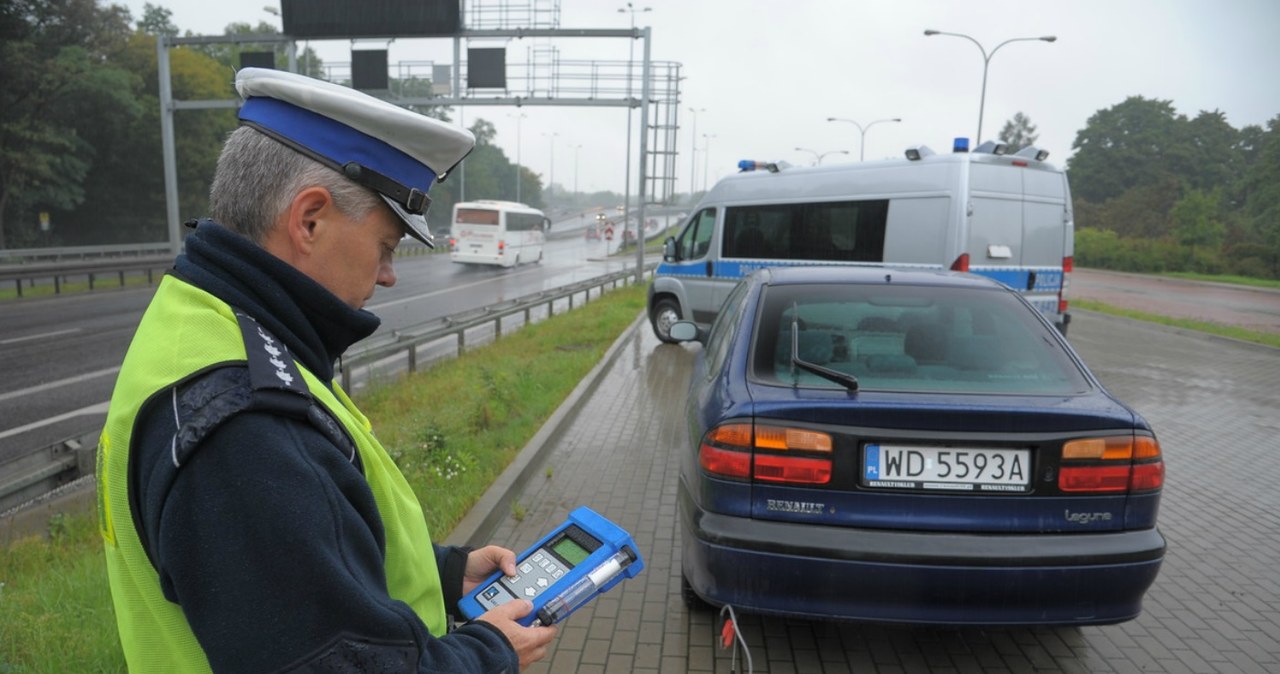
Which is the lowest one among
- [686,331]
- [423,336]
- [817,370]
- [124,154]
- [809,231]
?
[423,336]

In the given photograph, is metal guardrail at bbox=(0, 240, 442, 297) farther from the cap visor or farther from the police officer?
the police officer

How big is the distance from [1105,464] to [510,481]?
3596 millimetres

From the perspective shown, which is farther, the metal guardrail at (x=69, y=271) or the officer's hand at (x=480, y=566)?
the metal guardrail at (x=69, y=271)

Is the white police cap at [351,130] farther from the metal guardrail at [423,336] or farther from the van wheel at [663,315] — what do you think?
the van wheel at [663,315]

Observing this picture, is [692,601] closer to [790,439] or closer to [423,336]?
[790,439]

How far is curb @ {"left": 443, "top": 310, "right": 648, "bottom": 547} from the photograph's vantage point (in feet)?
15.3

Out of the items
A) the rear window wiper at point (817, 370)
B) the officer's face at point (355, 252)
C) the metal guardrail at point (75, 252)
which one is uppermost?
the officer's face at point (355, 252)

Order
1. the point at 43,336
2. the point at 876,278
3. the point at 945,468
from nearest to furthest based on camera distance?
the point at 945,468 → the point at 876,278 → the point at 43,336

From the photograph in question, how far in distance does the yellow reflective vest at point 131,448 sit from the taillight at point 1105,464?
2664mm

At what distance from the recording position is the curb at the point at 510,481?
15.3 feet

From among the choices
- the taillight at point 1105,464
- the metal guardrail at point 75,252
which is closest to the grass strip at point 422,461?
the taillight at point 1105,464

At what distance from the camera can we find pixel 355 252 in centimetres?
134

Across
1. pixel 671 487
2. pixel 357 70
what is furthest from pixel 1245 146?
pixel 671 487

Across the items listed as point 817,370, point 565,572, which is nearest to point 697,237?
point 817,370
